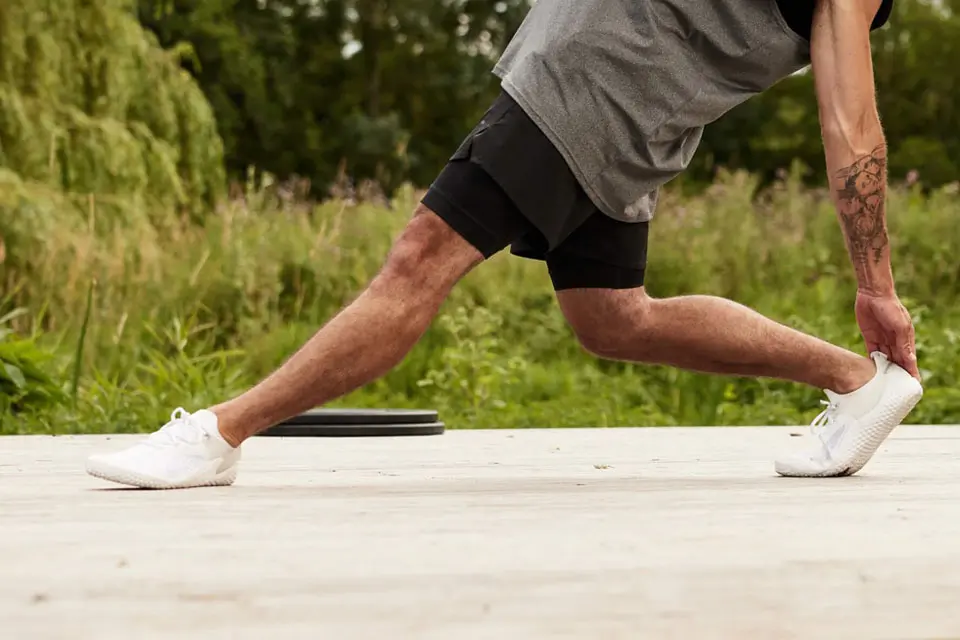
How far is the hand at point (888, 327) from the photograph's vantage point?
320 cm

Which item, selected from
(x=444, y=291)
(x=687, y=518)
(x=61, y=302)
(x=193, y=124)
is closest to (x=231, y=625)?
(x=687, y=518)

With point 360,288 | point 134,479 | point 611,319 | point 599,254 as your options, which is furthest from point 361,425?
point 360,288

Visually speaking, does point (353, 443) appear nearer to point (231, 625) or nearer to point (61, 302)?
point (231, 625)

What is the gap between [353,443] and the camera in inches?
174

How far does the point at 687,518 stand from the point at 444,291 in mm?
819

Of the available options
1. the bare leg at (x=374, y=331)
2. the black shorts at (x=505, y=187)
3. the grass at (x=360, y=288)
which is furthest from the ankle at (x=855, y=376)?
the grass at (x=360, y=288)

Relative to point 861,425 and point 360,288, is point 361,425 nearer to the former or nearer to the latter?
point 861,425

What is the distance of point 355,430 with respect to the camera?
4762 millimetres

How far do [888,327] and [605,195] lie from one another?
2.30ft

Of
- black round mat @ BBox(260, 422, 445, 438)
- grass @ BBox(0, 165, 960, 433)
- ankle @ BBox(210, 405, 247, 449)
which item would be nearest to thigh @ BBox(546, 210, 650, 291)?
ankle @ BBox(210, 405, 247, 449)

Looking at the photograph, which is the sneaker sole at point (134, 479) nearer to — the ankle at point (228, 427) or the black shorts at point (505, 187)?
the ankle at point (228, 427)

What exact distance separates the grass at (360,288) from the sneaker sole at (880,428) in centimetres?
275

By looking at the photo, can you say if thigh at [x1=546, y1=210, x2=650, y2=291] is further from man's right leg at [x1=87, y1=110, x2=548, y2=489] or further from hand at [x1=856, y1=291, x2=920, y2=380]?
hand at [x1=856, y1=291, x2=920, y2=380]

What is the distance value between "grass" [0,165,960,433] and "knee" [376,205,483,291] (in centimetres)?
266
